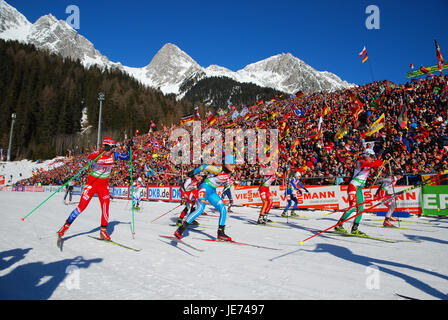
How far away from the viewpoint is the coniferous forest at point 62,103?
90312mm

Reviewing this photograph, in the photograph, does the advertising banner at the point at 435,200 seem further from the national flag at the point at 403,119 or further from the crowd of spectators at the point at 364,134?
the national flag at the point at 403,119

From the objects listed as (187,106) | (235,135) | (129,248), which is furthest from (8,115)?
(129,248)

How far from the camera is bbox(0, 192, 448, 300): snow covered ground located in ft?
→ 10.2

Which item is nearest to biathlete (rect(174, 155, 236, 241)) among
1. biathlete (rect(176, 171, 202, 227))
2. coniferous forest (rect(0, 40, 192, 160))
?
biathlete (rect(176, 171, 202, 227))

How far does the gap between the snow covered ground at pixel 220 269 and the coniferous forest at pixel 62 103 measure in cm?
9159

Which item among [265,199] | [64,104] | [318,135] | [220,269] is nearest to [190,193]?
[265,199]

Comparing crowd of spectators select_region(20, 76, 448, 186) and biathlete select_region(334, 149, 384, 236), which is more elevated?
crowd of spectators select_region(20, 76, 448, 186)

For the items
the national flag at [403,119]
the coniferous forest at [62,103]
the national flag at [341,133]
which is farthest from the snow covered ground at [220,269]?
the coniferous forest at [62,103]

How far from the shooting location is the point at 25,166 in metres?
62.4

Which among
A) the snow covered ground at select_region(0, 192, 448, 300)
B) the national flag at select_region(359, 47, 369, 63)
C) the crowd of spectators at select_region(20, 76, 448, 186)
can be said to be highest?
the national flag at select_region(359, 47, 369, 63)

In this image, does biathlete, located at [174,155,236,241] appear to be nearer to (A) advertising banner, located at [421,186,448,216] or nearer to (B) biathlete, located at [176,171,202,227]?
(B) biathlete, located at [176,171,202,227]

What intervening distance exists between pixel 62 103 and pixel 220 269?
115506 millimetres

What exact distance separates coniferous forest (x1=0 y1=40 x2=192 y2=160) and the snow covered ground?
91.6m

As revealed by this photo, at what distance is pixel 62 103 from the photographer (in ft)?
325
